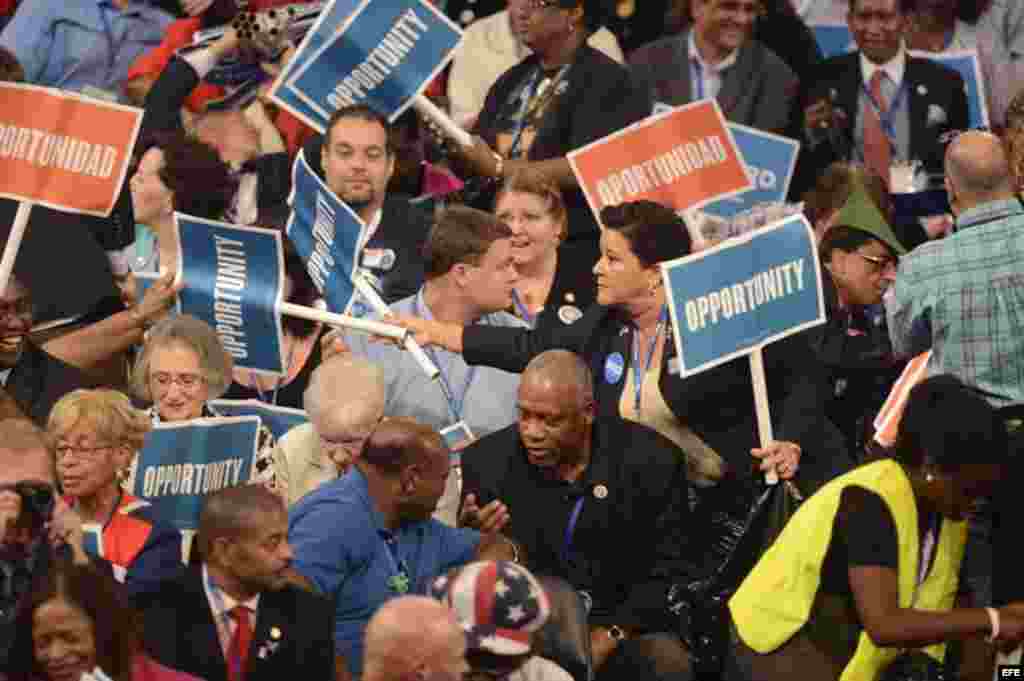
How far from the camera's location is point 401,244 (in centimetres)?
967

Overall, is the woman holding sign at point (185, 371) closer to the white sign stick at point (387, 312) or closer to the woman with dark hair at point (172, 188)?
the white sign stick at point (387, 312)

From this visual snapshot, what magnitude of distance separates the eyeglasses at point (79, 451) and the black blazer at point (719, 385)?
1479 mm

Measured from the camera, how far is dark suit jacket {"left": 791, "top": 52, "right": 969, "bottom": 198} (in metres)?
10.8

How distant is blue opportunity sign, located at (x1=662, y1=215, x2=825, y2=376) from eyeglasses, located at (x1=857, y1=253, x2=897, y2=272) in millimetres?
970

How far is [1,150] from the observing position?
29.5ft

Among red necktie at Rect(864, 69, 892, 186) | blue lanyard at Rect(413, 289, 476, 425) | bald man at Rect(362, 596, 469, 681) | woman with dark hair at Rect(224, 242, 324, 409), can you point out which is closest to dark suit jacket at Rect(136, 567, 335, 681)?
bald man at Rect(362, 596, 469, 681)

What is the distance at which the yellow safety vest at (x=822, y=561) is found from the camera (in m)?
6.63

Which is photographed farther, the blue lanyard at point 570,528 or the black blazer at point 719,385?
the black blazer at point 719,385

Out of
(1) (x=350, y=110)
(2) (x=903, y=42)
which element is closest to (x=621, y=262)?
(1) (x=350, y=110)

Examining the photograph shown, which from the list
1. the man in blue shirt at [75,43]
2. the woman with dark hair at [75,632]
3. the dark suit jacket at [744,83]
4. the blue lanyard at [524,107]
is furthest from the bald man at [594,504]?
the man in blue shirt at [75,43]

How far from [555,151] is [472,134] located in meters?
0.38

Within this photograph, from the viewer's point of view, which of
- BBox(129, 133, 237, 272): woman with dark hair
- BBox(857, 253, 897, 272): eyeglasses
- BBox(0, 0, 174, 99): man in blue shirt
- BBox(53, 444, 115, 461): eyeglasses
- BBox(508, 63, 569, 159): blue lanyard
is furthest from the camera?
BBox(0, 0, 174, 99): man in blue shirt

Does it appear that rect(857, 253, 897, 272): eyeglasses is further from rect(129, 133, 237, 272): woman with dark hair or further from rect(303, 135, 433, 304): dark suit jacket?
rect(129, 133, 237, 272): woman with dark hair

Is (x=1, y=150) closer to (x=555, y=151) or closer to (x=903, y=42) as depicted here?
(x=555, y=151)
